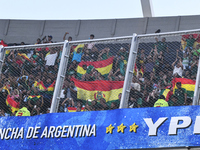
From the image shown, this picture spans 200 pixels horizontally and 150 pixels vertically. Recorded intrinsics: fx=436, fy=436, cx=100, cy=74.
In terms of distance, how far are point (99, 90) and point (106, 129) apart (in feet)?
2.52

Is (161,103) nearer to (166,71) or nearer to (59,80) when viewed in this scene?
(166,71)

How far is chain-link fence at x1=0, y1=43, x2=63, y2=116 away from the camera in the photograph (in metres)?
9.23

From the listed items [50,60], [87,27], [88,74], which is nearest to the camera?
[88,74]

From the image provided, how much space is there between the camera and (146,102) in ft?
26.8

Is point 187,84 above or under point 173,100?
above

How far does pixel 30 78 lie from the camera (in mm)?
9359

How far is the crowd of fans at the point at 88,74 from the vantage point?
7.79 metres

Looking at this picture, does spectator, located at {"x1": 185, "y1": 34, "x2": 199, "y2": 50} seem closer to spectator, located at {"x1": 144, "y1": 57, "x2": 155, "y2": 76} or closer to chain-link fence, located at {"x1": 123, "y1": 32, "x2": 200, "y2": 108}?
chain-link fence, located at {"x1": 123, "y1": 32, "x2": 200, "y2": 108}

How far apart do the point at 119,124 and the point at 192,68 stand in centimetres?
175

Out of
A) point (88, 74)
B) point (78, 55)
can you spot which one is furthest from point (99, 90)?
point (78, 55)

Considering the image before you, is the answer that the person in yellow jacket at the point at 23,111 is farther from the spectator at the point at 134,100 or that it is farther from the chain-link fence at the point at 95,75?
the spectator at the point at 134,100

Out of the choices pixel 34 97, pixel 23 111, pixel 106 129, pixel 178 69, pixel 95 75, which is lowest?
pixel 106 129

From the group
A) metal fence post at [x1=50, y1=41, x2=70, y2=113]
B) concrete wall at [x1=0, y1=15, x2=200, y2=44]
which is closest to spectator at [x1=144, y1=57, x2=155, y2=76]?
metal fence post at [x1=50, y1=41, x2=70, y2=113]

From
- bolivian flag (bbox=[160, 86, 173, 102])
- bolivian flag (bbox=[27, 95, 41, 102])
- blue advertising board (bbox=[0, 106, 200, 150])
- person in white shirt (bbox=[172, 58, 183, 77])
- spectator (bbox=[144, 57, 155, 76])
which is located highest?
spectator (bbox=[144, 57, 155, 76])
